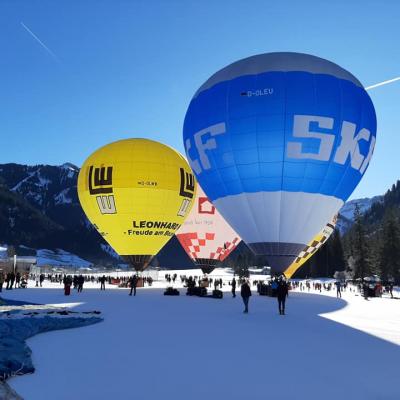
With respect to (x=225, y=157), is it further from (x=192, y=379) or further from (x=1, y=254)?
(x=1, y=254)

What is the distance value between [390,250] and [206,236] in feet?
122

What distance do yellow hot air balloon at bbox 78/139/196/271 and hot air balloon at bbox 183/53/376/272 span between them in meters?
9.19

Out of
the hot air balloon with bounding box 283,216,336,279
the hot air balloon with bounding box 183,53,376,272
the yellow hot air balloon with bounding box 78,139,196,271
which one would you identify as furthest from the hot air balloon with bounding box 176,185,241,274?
the hot air balloon with bounding box 183,53,376,272

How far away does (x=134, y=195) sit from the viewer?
32.2 meters

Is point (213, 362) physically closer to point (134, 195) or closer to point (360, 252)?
point (134, 195)

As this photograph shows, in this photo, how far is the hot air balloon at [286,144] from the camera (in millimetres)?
22531

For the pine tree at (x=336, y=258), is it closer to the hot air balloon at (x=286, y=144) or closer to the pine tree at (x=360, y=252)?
the pine tree at (x=360, y=252)

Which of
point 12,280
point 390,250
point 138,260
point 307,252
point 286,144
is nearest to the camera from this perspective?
point 286,144

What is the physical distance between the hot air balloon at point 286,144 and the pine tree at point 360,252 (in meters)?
42.3

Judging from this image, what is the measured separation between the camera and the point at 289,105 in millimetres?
22594

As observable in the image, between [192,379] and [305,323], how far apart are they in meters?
8.18

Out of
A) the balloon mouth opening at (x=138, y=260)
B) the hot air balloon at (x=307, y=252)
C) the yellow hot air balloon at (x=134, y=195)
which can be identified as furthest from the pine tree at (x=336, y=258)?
the balloon mouth opening at (x=138, y=260)

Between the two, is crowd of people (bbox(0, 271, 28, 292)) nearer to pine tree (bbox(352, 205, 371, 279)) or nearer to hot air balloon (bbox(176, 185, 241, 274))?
hot air balloon (bbox(176, 185, 241, 274))

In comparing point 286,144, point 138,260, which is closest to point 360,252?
point 138,260
